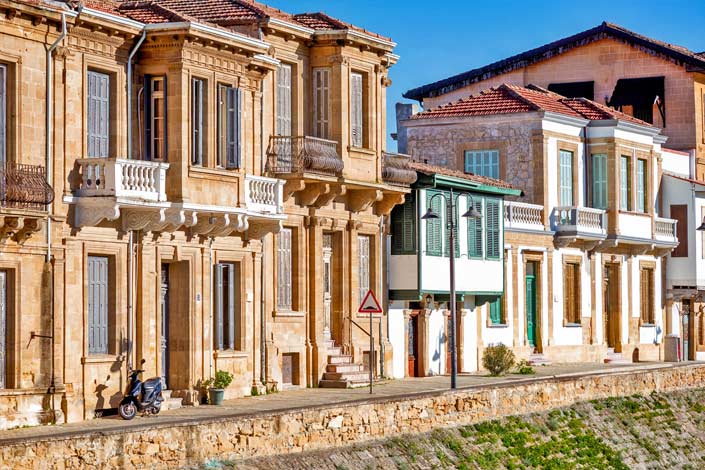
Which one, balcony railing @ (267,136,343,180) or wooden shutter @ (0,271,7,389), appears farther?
balcony railing @ (267,136,343,180)

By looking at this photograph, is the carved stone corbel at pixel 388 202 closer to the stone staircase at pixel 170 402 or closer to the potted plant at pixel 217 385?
the potted plant at pixel 217 385

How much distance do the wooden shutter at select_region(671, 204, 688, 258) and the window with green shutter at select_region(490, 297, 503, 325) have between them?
12530mm

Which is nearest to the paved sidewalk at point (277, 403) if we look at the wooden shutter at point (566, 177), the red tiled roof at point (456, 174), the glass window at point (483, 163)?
the red tiled roof at point (456, 174)

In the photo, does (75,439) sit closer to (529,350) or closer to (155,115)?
(155,115)

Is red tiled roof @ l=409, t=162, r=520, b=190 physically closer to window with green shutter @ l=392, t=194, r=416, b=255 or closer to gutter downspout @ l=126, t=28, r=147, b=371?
window with green shutter @ l=392, t=194, r=416, b=255

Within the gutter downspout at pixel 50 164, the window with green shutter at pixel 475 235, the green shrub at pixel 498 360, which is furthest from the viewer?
the window with green shutter at pixel 475 235

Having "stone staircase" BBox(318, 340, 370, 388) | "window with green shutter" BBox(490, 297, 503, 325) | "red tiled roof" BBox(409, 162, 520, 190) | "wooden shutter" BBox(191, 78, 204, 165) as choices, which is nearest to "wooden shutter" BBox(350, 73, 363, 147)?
"red tiled roof" BBox(409, 162, 520, 190)

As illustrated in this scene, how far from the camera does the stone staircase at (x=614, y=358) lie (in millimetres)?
56531

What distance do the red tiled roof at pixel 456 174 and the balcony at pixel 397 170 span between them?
66 cm

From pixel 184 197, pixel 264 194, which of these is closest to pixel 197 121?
pixel 184 197

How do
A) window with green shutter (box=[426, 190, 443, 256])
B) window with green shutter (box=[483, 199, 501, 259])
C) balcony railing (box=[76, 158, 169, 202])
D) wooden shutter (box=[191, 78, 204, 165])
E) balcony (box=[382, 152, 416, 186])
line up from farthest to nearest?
window with green shutter (box=[483, 199, 501, 259]), window with green shutter (box=[426, 190, 443, 256]), balcony (box=[382, 152, 416, 186]), wooden shutter (box=[191, 78, 204, 165]), balcony railing (box=[76, 158, 169, 202])

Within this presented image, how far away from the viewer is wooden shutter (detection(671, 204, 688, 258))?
60.8m

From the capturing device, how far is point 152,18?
1373 inches

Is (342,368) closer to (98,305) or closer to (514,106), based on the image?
(98,305)
